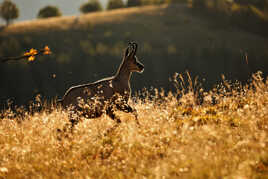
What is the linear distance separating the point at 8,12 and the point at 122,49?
42.2m

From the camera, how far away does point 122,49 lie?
55000mm

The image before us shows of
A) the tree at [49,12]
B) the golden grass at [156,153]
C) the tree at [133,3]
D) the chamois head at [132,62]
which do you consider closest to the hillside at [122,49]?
the tree at [133,3]

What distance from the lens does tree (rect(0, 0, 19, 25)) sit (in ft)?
261

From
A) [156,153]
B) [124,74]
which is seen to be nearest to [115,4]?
[124,74]

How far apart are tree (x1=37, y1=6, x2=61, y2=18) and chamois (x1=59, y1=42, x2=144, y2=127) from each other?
91910 millimetres

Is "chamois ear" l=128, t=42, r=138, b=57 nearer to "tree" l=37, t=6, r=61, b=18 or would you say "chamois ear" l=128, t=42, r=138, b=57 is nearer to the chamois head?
the chamois head

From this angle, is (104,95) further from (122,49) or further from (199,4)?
(199,4)

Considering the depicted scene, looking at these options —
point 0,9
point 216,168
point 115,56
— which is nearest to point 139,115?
point 216,168

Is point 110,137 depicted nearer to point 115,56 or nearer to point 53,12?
point 115,56

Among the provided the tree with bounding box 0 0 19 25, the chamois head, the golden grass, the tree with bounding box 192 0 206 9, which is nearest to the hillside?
the tree with bounding box 192 0 206 9

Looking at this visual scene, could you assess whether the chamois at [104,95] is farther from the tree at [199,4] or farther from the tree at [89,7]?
the tree at [89,7]

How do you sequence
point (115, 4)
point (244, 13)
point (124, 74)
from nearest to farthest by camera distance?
point (124, 74) → point (244, 13) → point (115, 4)

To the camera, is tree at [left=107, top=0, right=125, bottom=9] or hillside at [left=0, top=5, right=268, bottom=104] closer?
hillside at [left=0, top=5, right=268, bottom=104]

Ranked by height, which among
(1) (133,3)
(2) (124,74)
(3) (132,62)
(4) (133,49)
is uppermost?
(1) (133,3)
